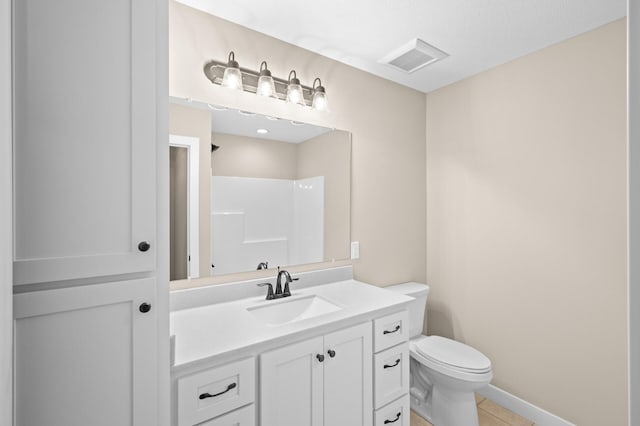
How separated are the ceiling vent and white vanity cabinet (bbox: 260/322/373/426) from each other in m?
1.65

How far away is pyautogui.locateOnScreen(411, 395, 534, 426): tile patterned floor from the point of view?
6.31 feet

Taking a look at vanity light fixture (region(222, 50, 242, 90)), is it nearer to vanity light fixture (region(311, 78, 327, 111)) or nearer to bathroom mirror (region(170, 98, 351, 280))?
bathroom mirror (region(170, 98, 351, 280))

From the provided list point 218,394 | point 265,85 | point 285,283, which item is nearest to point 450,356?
point 285,283

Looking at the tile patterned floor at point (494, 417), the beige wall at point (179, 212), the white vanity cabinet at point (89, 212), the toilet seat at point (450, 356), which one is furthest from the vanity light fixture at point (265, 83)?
the tile patterned floor at point (494, 417)

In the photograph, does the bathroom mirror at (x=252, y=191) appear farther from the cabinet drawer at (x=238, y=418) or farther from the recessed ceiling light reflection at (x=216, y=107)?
the cabinet drawer at (x=238, y=418)

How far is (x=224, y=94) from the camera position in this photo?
163 centimetres

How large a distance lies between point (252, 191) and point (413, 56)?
4.50ft

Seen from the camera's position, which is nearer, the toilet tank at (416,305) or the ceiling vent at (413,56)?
the ceiling vent at (413,56)

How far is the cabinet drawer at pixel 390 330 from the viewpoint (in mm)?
1500

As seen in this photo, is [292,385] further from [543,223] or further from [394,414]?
[543,223]

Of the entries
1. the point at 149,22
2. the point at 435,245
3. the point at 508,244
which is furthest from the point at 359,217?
the point at 149,22

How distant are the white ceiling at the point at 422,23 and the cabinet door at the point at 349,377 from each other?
1607mm

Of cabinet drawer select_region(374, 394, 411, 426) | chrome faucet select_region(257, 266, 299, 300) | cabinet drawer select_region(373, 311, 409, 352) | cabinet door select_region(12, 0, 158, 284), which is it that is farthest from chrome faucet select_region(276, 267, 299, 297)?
cabinet door select_region(12, 0, 158, 284)

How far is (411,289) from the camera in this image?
2.23 m
